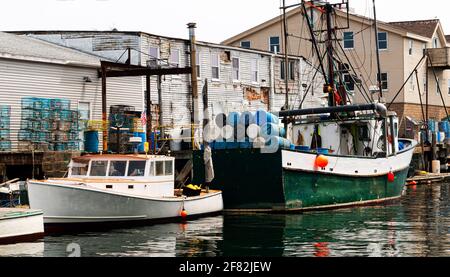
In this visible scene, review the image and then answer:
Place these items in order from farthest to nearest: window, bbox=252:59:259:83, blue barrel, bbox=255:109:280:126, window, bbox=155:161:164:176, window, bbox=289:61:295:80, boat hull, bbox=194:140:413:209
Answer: window, bbox=289:61:295:80
window, bbox=252:59:259:83
blue barrel, bbox=255:109:280:126
boat hull, bbox=194:140:413:209
window, bbox=155:161:164:176

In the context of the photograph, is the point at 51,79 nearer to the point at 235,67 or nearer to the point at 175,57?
the point at 175,57

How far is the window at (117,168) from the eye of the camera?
23.7 m

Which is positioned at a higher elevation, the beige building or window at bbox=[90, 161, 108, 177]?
the beige building

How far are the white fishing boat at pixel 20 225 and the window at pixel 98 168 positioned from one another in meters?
4.09

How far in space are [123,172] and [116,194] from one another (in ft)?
5.11

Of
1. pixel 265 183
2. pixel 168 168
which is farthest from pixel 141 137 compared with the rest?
pixel 265 183

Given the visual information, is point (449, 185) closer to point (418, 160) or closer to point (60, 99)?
point (418, 160)

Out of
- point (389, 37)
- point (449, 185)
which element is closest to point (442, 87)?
point (389, 37)

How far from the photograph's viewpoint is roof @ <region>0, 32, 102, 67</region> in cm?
3212

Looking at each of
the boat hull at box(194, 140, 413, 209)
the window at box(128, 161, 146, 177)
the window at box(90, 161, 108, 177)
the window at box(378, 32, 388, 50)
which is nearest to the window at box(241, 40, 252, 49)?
the window at box(378, 32, 388, 50)

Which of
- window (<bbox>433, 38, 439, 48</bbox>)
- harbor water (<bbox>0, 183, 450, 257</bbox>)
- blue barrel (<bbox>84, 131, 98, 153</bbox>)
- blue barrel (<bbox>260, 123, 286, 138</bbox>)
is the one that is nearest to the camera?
harbor water (<bbox>0, 183, 450, 257</bbox>)

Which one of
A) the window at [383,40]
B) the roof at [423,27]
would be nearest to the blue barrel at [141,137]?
the window at [383,40]

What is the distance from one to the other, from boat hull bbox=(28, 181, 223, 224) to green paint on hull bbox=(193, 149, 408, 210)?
3.20 metres

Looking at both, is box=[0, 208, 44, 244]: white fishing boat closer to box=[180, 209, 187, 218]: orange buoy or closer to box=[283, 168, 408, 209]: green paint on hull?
box=[180, 209, 187, 218]: orange buoy
